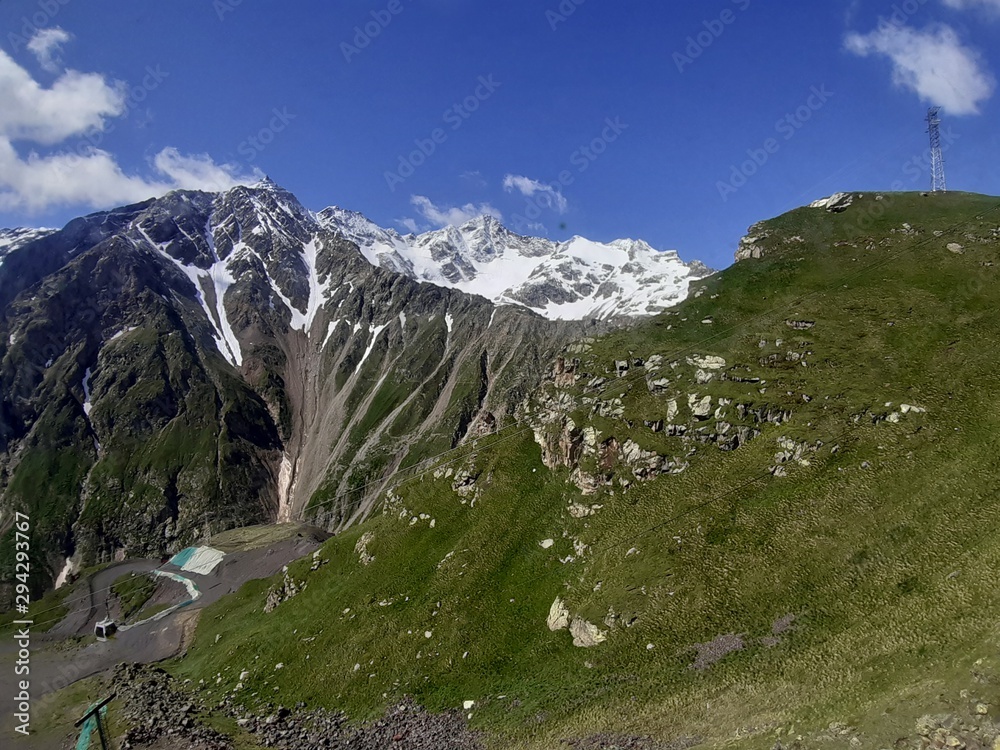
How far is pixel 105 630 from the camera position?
99.9 m

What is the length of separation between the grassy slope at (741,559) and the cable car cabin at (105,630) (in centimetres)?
5242

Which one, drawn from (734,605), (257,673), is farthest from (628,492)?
(257,673)

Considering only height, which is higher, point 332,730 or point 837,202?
point 837,202

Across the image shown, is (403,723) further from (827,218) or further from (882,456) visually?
(827,218)

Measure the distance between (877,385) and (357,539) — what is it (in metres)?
57.1

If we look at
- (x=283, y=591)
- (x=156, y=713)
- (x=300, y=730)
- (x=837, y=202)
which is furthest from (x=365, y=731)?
(x=837, y=202)

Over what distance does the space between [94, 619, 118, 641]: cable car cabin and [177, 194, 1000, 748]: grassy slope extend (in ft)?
172

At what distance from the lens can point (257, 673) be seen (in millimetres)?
52312

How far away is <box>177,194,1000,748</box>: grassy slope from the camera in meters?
27.3

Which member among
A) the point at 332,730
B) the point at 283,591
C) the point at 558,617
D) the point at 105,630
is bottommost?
the point at 332,730

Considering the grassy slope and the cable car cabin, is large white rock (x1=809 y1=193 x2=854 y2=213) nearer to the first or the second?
the grassy slope

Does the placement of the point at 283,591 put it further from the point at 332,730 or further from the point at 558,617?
the point at 558,617

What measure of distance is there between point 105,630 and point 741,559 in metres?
117

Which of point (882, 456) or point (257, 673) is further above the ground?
point (882, 456)
